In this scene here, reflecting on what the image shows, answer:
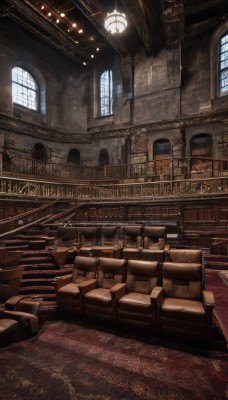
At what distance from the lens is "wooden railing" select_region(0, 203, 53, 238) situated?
6785 mm

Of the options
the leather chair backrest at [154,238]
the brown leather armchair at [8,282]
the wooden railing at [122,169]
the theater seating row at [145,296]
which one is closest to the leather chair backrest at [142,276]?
the theater seating row at [145,296]

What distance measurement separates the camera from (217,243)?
6.67m

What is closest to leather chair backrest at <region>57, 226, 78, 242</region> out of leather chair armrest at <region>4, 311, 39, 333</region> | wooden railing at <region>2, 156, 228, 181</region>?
leather chair armrest at <region>4, 311, 39, 333</region>

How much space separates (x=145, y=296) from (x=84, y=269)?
50.5 inches

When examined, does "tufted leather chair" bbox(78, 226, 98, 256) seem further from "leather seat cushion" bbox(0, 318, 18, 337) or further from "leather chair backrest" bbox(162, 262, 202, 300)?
"leather seat cushion" bbox(0, 318, 18, 337)

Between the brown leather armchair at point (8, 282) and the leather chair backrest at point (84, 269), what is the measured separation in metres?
1.09

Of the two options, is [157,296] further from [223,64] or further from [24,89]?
[24,89]

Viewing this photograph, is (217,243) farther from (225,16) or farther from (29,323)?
(225,16)

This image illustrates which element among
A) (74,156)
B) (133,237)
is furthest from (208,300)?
(74,156)

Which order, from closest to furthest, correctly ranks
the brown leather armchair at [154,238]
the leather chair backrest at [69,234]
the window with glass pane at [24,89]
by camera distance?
the brown leather armchair at [154,238], the leather chair backrest at [69,234], the window with glass pane at [24,89]

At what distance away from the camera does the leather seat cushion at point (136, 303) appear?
3.36 m

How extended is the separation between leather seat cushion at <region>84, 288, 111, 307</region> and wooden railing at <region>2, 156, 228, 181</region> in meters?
8.89

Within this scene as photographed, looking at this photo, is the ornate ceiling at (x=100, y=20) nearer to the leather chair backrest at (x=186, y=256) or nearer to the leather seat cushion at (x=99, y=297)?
the leather chair backrest at (x=186, y=256)

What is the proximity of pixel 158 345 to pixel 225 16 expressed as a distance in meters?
15.8
